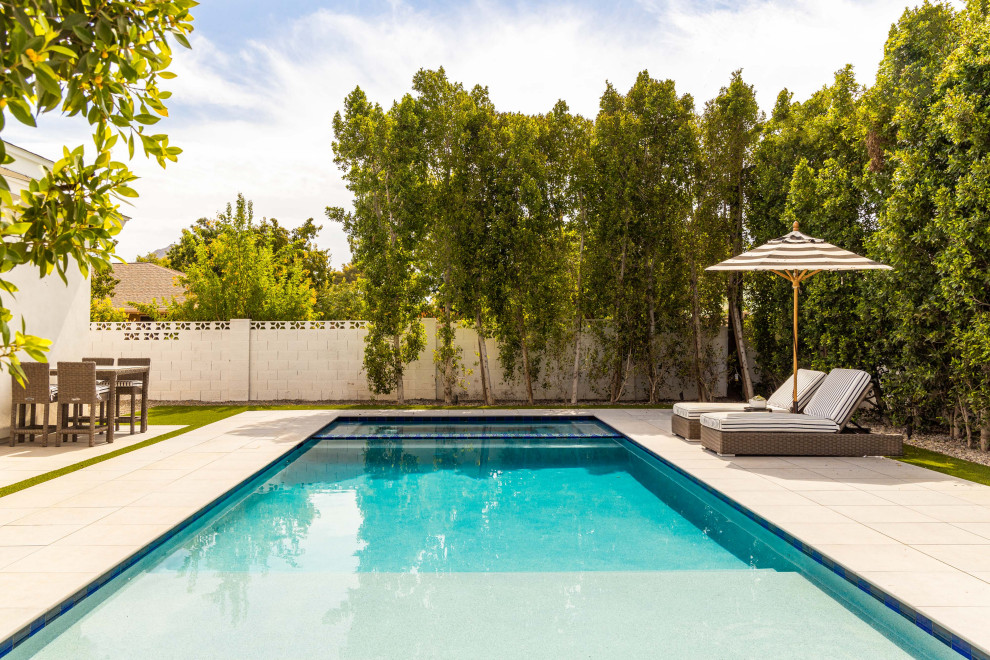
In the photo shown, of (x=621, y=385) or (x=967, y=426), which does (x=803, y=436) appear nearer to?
(x=967, y=426)

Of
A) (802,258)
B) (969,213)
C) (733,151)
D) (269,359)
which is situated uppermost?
(733,151)

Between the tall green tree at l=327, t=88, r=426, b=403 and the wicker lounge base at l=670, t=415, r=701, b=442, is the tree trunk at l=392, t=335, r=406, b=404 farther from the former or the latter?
the wicker lounge base at l=670, t=415, r=701, b=442

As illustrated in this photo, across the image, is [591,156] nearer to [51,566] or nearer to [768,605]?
[768,605]

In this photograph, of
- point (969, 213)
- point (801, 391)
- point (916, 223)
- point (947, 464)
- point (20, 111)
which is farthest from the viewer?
point (801, 391)

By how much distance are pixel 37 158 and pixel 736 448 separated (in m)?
9.70

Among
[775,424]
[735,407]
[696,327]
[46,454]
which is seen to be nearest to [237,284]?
[46,454]

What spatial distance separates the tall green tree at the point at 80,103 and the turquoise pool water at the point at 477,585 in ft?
7.88

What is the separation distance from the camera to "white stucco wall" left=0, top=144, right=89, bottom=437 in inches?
309

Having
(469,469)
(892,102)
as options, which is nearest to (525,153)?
(892,102)

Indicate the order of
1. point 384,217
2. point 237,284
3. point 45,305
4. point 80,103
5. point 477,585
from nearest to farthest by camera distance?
point 80,103 → point 477,585 → point 45,305 → point 384,217 → point 237,284

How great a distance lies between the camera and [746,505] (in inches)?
198

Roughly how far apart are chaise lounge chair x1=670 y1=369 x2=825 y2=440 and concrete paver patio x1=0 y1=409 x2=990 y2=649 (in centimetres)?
46

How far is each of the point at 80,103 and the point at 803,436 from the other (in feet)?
24.4

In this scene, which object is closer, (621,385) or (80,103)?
(80,103)
